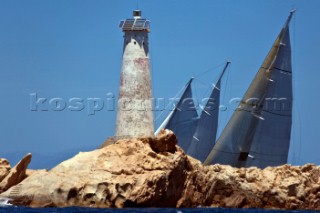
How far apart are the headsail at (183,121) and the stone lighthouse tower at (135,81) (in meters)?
10.9

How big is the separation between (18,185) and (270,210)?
10.1m

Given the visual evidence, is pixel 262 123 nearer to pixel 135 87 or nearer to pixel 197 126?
pixel 135 87

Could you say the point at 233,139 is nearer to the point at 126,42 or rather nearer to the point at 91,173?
the point at 126,42

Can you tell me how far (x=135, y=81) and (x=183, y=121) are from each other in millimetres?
12219

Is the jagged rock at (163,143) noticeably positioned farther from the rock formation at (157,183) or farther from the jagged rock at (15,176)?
the jagged rock at (15,176)

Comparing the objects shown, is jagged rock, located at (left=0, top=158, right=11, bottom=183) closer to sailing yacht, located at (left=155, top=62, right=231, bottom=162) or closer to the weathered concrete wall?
the weathered concrete wall

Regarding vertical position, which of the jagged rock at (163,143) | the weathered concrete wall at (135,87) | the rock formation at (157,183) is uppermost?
the weathered concrete wall at (135,87)

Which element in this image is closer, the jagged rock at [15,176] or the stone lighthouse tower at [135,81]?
the jagged rock at [15,176]

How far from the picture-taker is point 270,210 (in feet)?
130

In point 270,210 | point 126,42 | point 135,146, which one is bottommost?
point 270,210

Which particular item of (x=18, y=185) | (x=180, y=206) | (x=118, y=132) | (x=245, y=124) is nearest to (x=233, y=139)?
(x=245, y=124)

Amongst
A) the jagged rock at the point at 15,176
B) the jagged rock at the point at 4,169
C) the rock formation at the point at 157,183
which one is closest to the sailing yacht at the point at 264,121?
the rock formation at the point at 157,183

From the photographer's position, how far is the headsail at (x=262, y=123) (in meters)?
46.7

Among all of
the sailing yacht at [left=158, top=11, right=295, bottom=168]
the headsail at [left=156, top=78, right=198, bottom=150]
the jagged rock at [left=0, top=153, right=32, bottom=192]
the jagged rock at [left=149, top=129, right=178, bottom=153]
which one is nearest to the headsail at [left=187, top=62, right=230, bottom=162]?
the headsail at [left=156, top=78, right=198, bottom=150]
